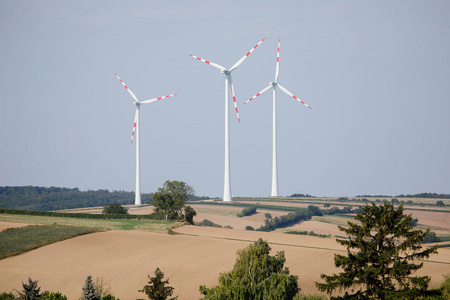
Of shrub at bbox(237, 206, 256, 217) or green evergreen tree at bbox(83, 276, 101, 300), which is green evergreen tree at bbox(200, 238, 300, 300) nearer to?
green evergreen tree at bbox(83, 276, 101, 300)

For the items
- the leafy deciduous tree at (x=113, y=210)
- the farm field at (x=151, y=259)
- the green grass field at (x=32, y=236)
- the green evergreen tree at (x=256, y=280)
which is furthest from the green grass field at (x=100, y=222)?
the green evergreen tree at (x=256, y=280)

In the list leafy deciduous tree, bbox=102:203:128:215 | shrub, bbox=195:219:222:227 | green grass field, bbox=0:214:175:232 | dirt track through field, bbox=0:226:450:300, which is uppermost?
leafy deciduous tree, bbox=102:203:128:215

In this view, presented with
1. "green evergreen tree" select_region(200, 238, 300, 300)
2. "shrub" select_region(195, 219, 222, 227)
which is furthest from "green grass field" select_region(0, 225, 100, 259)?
"shrub" select_region(195, 219, 222, 227)

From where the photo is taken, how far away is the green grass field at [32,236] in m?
95.4

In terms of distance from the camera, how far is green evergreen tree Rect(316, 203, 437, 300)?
47.4 m

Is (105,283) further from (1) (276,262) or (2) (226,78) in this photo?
(2) (226,78)

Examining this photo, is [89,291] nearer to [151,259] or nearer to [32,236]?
[151,259]

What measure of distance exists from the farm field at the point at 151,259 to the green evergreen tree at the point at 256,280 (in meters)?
6.29

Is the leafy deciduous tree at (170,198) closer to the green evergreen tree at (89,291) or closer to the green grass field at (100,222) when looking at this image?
the green grass field at (100,222)

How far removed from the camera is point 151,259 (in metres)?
85.6

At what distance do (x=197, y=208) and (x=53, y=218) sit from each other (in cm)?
6919

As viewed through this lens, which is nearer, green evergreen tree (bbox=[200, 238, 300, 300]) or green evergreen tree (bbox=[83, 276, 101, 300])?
green evergreen tree (bbox=[83, 276, 101, 300])

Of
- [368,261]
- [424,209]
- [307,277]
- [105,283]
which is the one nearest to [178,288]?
[105,283]

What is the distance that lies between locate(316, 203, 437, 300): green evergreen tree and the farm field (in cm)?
1773
